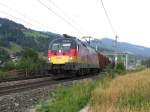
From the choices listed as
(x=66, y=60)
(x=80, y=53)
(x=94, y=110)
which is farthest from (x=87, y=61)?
(x=94, y=110)

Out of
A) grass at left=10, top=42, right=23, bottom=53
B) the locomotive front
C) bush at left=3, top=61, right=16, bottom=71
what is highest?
grass at left=10, top=42, right=23, bottom=53

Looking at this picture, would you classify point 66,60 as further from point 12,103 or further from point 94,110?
point 94,110

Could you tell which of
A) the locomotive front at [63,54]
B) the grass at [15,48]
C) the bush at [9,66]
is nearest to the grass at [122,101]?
the locomotive front at [63,54]

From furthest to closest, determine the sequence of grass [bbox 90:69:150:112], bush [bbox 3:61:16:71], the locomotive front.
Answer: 1. bush [bbox 3:61:16:71]
2. the locomotive front
3. grass [bbox 90:69:150:112]

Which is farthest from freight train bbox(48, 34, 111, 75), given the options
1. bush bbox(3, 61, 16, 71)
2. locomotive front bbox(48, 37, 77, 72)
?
bush bbox(3, 61, 16, 71)

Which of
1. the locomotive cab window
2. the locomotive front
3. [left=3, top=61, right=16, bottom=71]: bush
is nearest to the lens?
the locomotive front

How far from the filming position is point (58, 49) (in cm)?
3247

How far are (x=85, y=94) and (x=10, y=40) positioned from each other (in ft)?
377

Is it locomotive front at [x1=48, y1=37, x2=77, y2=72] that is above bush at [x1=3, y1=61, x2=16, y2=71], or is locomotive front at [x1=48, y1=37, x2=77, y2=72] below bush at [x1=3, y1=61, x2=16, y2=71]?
above

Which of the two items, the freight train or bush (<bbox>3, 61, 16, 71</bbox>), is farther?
bush (<bbox>3, 61, 16, 71</bbox>)

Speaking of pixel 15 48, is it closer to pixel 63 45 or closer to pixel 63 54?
pixel 63 45

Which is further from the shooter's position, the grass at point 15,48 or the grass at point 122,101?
the grass at point 15,48

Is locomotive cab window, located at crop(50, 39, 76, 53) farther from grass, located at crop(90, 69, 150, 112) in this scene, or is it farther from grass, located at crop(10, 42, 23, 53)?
grass, located at crop(10, 42, 23, 53)

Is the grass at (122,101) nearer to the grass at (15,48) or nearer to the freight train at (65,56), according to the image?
the freight train at (65,56)
